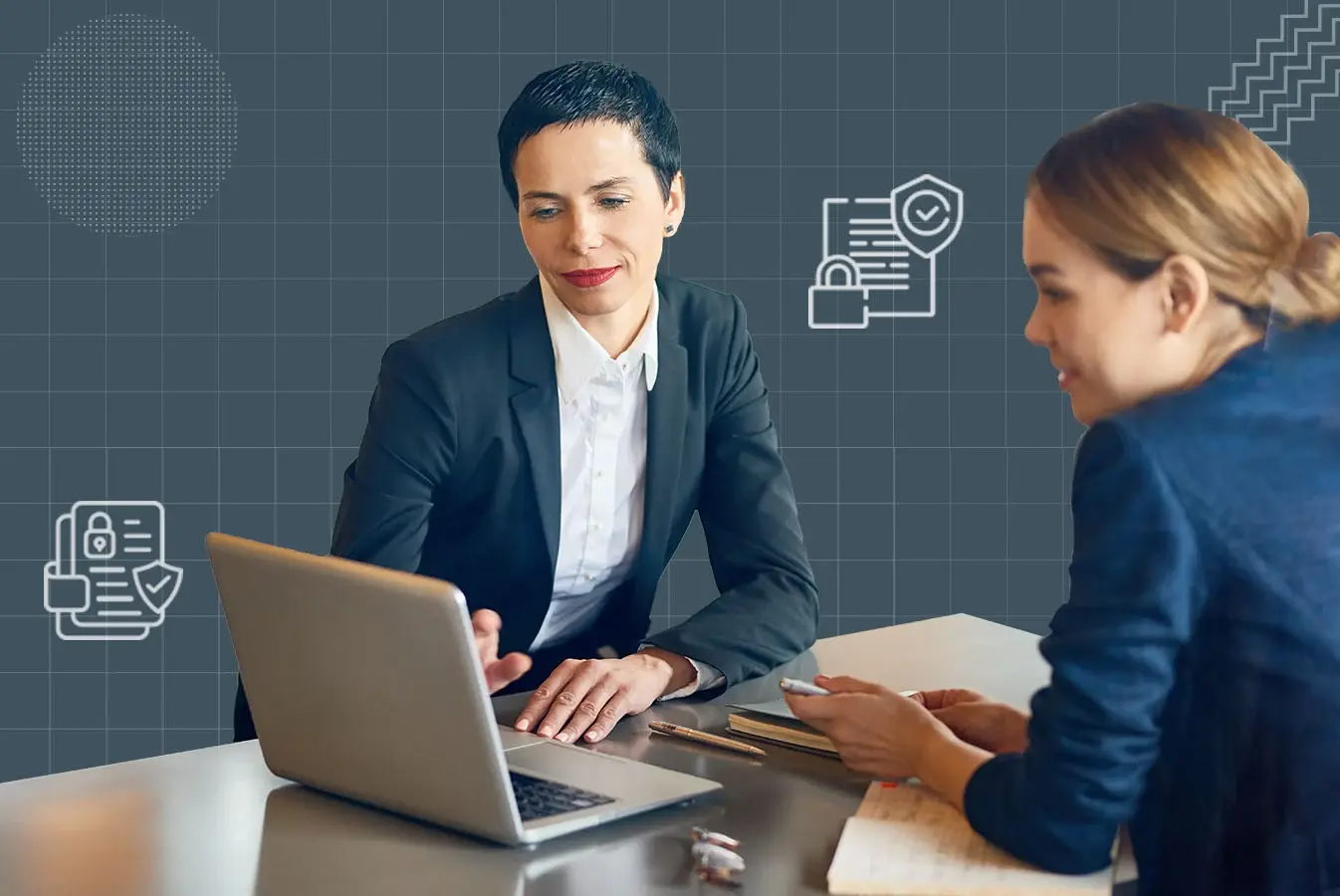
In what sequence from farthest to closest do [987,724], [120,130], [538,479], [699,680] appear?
[120,130] < [538,479] < [699,680] < [987,724]

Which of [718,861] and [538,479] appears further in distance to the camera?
[538,479]

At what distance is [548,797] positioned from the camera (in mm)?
1702

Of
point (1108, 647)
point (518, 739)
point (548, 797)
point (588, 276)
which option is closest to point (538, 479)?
point (588, 276)

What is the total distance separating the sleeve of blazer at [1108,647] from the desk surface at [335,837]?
9.0 inches

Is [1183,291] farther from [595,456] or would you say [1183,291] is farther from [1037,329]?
[595,456]

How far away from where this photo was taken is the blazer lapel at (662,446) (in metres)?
2.64

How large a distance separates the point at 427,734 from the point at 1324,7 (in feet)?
9.76

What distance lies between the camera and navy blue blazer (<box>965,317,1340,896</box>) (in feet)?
4.68

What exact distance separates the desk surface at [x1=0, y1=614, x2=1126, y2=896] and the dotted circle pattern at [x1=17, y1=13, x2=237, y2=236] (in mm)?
2085

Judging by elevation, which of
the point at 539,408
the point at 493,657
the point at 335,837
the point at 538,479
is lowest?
the point at 335,837

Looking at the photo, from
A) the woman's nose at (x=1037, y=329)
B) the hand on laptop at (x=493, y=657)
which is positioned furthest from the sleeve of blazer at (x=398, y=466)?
the woman's nose at (x=1037, y=329)

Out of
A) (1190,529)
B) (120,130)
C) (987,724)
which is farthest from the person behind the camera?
(120,130)

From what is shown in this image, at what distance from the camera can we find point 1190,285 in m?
1.47

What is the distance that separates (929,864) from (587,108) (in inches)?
53.2
